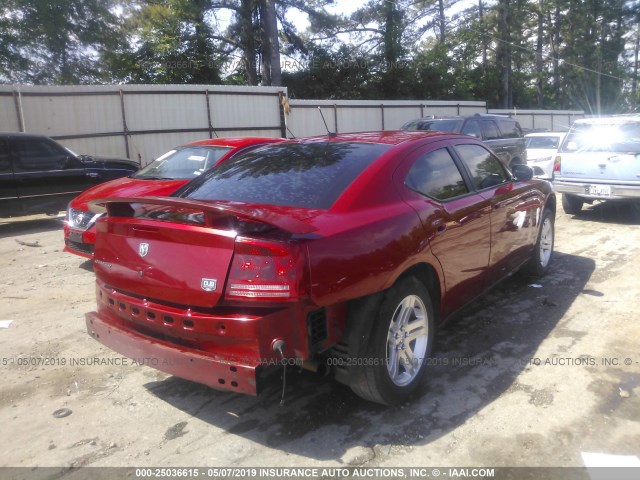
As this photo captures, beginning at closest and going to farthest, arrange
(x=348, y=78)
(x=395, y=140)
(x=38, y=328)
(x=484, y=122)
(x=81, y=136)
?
(x=395, y=140)
(x=38, y=328)
(x=484, y=122)
(x=81, y=136)
(x=348, y=78)

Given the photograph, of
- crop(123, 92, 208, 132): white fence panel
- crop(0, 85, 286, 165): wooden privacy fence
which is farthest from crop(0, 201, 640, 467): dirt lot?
crop(123, 92, 208, 132): white fence panel

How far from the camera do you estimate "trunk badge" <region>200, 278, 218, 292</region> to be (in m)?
2.64

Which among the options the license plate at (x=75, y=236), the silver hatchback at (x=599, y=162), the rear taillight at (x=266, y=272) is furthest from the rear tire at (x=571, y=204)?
the rear taillight at (x=266, y=272)

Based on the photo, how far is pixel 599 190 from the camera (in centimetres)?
860

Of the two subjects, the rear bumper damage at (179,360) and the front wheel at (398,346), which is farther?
the front wheel at (398,346)

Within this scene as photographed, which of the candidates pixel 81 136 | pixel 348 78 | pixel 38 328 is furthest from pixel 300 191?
pixel 348 78

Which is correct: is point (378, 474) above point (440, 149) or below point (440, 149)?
below

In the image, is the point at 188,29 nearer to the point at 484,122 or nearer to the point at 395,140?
the point at 484,122

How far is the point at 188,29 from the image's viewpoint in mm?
24656

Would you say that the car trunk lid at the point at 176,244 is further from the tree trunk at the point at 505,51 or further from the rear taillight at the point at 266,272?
the tree trunk at the point at 505,51

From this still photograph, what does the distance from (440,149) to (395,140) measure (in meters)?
0.42

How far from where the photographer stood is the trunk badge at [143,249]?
2.96 meters

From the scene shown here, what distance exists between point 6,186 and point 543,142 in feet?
42.4

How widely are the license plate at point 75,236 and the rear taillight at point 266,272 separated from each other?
4.21 metres
